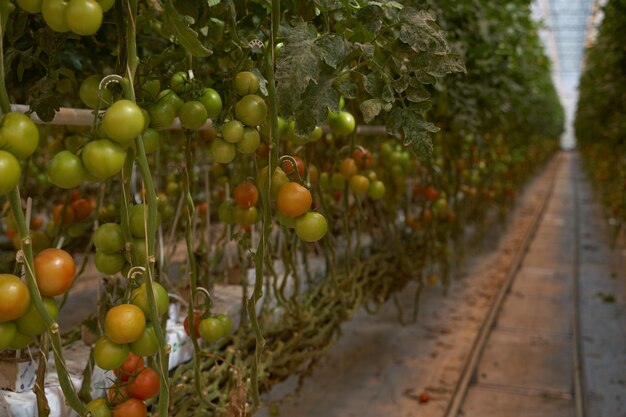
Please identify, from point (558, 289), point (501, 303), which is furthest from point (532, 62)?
point (501, 303)

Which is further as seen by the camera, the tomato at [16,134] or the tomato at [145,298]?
the tomato at [145,298]

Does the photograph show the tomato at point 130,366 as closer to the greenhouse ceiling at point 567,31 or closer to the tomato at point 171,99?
the tomato at point 171,99

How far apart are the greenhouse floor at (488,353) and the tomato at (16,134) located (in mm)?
1481

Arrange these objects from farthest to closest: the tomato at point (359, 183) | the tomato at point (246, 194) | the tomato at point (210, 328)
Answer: the tomato at point (359, 183)
the tomato at point (246, 194)
the tomato at point (210, 328)

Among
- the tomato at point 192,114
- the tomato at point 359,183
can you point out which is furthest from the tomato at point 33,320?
the tomato at point 359,183

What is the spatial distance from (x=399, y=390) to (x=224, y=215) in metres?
1.66

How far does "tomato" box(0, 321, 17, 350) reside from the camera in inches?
25.7

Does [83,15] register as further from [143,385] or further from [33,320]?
[143,385]

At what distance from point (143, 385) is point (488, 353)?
2553 mm

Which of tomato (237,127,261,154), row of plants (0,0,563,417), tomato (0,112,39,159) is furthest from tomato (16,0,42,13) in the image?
tomato (237,127,261,154)

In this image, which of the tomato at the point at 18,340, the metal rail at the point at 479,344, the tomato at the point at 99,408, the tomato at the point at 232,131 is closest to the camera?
the tomato at the point at 18,340

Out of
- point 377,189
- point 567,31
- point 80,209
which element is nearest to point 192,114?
point 80,209

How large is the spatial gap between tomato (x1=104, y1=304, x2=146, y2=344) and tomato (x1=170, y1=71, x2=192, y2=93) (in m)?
0.36

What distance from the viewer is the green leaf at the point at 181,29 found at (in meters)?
0.75
